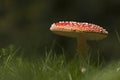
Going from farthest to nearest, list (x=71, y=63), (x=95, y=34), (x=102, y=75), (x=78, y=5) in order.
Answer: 1. (x=78, y=5)
2. (x=95, y=34)
3. (x=71, y=63)
4. (x=102, y=75)

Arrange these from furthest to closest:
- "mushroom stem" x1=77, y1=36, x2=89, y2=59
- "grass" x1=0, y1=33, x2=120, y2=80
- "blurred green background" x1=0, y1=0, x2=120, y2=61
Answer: "blurred green background" x1=0, y1=0, x2=120, y2=61 < "mushroom stem" x1=77, y1=36, x2=89, y2=59 < "grass" x1=0, y1=33, x2=120, y2=80

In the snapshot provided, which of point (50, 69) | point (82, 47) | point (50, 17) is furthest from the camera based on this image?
point (50, 17)

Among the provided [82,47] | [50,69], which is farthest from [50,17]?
[50,69]

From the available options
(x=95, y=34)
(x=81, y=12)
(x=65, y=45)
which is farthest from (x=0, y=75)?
(x=81, y=12)

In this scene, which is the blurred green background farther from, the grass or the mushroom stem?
the grass

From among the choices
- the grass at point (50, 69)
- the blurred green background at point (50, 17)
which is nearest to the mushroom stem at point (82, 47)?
the grass at point (50, 69)

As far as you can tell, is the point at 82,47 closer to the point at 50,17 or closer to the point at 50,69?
the point at 50,69

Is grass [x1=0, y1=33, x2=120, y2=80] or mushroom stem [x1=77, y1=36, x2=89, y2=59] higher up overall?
grass [x1=0, y1=33, x2=120, y2=80]

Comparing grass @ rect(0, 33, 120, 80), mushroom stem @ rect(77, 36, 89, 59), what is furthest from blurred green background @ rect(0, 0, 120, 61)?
grass @ rect(0, 33, 120, 80)

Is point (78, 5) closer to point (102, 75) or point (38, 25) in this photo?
point (38, 25)
